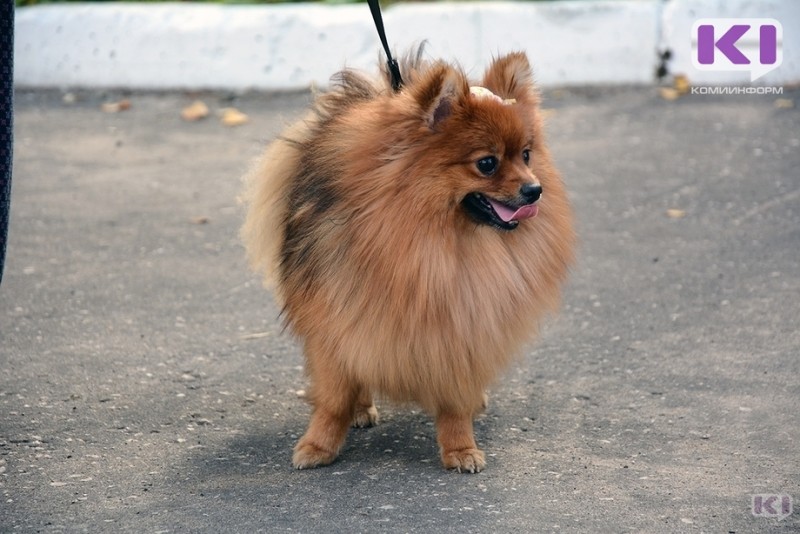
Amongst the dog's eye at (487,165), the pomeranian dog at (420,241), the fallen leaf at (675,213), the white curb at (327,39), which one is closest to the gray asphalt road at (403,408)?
the fallen leaf at (675,213)

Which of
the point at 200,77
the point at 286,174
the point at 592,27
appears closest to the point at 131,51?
the point at 200,77

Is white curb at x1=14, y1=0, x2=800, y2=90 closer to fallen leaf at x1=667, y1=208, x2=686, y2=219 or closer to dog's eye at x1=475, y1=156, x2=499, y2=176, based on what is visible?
fallen leaf at x1=667, y1=208, x2=686, y2=219

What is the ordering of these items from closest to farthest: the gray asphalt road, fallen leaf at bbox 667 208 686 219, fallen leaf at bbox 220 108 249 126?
the gray asphalt road → fallen leaf at bbox 667 208 686 219 → fallen leaf at bbox 220 108 249 126

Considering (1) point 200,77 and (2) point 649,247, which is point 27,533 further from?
(1) point 200,77

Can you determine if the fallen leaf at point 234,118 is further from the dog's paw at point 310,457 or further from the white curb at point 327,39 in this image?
the dog's paw at point 310,457

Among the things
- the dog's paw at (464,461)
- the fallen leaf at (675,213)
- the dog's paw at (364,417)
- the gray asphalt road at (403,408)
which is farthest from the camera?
the fallen leaf at (675,213)

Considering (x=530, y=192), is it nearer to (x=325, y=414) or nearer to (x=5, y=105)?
(x=325, y=414)

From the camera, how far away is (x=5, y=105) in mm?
3377

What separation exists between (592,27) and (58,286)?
4.57m

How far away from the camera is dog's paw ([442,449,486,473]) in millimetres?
3781

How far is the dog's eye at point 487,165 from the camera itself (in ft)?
11.2

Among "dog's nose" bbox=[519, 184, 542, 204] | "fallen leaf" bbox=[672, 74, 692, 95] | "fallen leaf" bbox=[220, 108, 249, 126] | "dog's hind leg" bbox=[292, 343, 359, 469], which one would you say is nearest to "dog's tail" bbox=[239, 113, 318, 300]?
"dog's hind leg" bbox=[292, 343, 359, 469]

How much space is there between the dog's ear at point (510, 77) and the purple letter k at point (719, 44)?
489cm

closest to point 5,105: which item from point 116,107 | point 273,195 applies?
point 273,195
